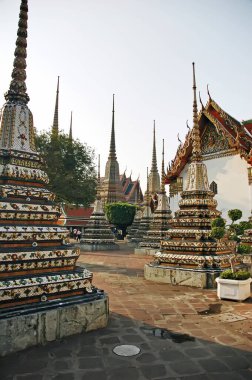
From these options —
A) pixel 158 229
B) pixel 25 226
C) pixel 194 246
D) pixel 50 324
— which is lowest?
pixel 50 324

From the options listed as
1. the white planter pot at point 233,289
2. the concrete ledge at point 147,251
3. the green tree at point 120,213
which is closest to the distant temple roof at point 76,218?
the green tree at point 120,213

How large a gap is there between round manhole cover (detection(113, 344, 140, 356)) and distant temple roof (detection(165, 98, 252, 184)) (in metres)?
17.4

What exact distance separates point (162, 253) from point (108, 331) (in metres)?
5.19

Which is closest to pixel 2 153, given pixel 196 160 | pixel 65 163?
pixel 196 160

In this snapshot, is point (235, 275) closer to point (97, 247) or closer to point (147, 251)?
point (147, 251)

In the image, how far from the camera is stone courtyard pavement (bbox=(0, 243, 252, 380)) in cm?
325

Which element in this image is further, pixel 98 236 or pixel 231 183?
pixel 98 236

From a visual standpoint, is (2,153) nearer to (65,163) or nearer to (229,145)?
(65,163)

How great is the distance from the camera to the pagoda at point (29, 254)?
13.0ft

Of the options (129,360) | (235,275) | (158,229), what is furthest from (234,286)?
(158,229)

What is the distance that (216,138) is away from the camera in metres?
21.3

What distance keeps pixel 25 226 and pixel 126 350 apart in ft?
7.95

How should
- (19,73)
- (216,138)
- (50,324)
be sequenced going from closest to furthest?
(50,324) < (19,73) < (216,138)

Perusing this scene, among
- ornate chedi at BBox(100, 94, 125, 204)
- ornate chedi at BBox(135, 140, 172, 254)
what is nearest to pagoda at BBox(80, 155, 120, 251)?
ornate chedi at BBox(135, 140, 172, 254)
